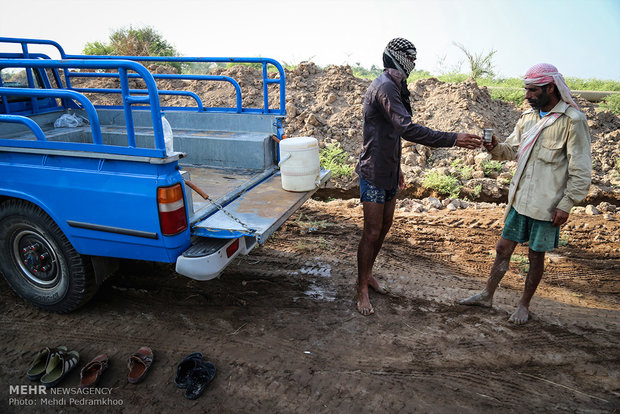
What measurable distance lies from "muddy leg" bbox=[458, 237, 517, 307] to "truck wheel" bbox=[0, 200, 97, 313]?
316 cm

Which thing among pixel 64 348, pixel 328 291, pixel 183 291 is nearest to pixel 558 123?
pixel 328 291

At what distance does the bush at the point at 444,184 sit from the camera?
6.66m

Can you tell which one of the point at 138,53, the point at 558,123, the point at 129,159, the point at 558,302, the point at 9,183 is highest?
the point at 138,53

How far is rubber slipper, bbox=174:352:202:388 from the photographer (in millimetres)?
2791

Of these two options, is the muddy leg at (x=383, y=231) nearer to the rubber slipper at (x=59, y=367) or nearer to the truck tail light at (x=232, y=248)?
the truck tail light at (x=232, y=248)

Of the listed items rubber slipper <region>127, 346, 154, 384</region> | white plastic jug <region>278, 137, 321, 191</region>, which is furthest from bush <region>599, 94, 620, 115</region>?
rubber slipper <region>127, 346, 154, 384</region>

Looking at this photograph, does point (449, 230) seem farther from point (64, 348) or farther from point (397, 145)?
point (64, 348)

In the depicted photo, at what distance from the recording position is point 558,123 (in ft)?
9.86

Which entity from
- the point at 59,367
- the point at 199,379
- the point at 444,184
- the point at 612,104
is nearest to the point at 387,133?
the point at 199,379

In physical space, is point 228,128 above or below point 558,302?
above

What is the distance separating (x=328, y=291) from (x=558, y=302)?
2068mm

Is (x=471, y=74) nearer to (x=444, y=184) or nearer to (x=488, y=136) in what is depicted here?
(x=444, y=184)

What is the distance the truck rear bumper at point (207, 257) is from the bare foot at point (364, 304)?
1121 mm

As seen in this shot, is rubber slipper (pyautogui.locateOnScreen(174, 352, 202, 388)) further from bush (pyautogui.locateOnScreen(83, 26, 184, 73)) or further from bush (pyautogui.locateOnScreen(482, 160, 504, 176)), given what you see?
bush (pyautogui.locateOnScreen(83, 26, 184, 73))
